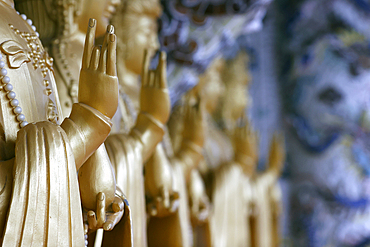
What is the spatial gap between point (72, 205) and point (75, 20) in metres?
0.54

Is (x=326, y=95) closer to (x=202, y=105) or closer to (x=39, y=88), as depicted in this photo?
(x=202, y=105)

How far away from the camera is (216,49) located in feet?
6.51

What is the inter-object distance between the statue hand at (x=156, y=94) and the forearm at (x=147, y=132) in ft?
0.05

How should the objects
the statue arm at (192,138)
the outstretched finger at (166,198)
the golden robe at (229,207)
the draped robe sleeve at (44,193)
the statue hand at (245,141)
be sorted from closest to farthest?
the draped robe sleeve at (44,193), the outstretched finger at (166,198), the statue arm at (192,138), the golden robe at (229,207), the statue hand at (245,141)

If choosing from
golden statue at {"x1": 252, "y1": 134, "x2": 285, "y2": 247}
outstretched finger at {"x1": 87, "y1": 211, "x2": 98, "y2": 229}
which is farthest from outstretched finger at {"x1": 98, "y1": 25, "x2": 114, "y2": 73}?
golden statue at {"x1": 252, "y1": 134, "x2": 285, "y2": 247}

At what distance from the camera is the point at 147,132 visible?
3.56 feet

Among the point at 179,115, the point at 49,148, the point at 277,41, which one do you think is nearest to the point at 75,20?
the point at 49,148

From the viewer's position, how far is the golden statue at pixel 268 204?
233cm

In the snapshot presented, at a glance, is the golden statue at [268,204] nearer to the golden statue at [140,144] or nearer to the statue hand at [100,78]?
the golden statue at [140,144]

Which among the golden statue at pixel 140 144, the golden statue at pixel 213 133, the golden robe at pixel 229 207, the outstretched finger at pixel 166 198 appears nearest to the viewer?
the golden statue at pixel 140 144

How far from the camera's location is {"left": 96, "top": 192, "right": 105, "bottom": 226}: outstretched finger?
76 centimetres

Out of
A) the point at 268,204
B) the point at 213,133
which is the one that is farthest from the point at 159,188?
the point at 268,204

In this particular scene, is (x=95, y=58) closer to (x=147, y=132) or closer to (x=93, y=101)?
(x=93, y=101)

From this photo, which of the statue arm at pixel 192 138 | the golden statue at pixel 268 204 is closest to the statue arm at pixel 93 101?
the statue arm at pixel 192 138
